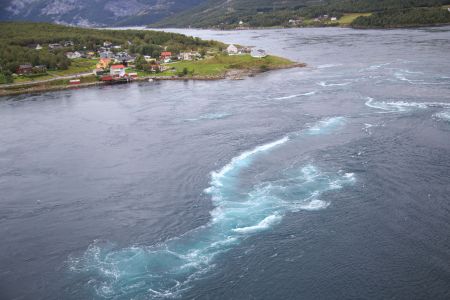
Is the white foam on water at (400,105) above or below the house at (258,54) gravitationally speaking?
below

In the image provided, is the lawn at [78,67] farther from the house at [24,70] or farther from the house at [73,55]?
the house at [24,70]

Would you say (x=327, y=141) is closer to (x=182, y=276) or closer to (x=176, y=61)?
(x=182, y=276)

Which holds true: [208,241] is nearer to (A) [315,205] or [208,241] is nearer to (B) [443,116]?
(A) [315,205]

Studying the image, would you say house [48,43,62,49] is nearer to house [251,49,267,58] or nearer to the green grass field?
the green grass field

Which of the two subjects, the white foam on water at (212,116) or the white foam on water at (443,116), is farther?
the white foam on water at (212,116)

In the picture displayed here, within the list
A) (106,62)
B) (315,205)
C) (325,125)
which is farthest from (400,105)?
(106,62)

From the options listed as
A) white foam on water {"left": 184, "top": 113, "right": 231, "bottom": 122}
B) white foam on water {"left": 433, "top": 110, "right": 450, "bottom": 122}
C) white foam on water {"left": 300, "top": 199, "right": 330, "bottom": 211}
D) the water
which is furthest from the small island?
white foam on water {"left": 300, "top": 199, "right": 330, "bottom": 211}

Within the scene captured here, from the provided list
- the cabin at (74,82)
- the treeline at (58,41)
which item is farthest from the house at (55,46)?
the cabin at (74,82)

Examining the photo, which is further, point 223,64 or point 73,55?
point 73,55
